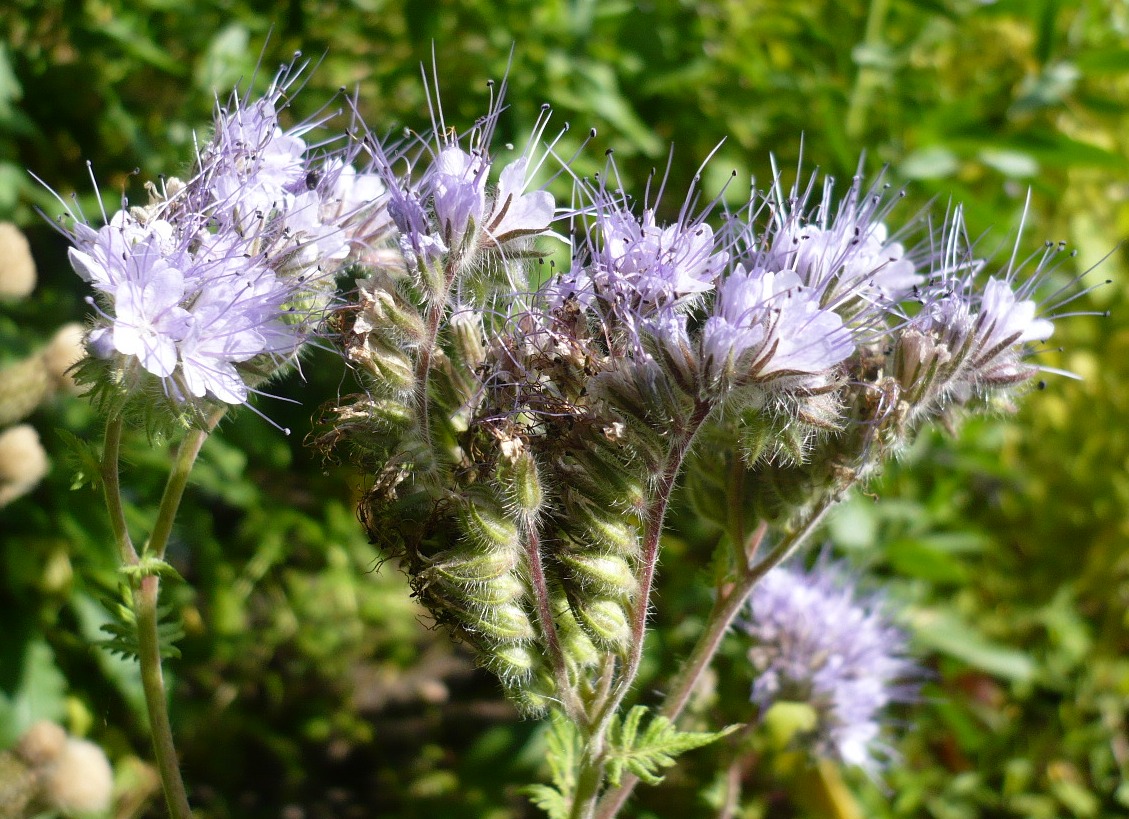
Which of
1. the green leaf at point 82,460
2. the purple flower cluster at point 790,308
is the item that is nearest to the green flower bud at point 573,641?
Result: the purple flower cluster at point 790,308

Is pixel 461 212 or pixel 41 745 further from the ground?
pixel 461 212

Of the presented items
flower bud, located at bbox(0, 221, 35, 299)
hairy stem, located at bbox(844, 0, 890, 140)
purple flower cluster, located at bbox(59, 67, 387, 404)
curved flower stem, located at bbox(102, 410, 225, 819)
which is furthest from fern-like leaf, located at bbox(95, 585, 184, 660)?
hairy stem, located at bbox(844, 0, 890, 140)

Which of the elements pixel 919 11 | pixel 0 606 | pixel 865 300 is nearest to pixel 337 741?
pixel 0 606

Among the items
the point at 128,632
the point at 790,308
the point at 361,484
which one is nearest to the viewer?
the point at 790,308

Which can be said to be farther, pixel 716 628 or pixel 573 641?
pixel 716 628

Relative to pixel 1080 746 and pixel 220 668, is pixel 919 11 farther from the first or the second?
pixel 220 668

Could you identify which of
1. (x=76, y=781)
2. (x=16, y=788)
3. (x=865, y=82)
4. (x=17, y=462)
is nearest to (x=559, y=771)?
(x=76, y=781)

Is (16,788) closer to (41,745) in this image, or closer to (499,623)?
(41,745)
